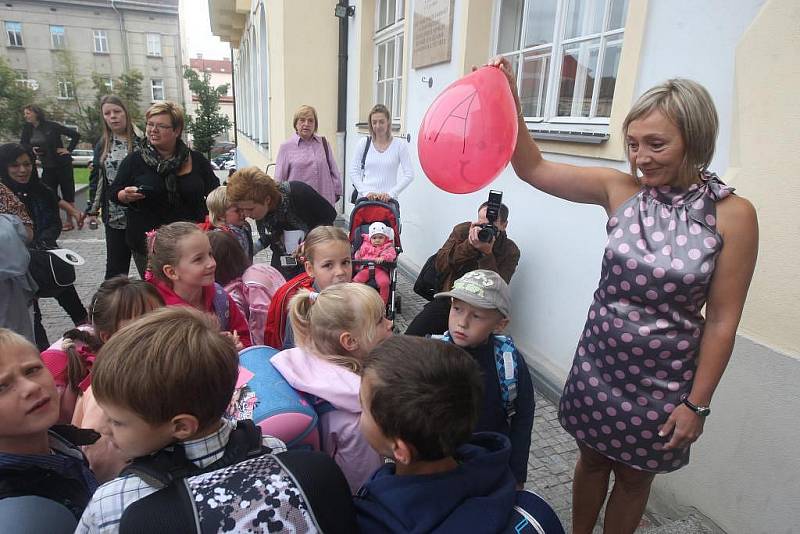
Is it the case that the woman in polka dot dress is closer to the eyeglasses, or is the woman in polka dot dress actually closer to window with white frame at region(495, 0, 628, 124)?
window with white frame at region(495, 0, 628, 124)

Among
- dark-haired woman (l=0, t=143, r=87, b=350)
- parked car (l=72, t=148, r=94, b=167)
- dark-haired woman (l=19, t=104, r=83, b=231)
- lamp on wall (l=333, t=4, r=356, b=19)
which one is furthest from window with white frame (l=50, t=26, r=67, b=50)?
dark-haired woman (l=0, t=143, r=87, b=350)

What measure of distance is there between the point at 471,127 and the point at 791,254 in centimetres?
131

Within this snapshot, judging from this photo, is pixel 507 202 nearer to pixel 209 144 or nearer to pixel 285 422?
pixel 285 422

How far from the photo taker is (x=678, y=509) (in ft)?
7.42

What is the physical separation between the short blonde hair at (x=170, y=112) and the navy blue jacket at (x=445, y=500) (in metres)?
3.00

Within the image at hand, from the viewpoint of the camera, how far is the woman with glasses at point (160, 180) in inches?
124

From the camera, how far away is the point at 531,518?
101 centimetres

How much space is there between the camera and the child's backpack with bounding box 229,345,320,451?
4.17ft

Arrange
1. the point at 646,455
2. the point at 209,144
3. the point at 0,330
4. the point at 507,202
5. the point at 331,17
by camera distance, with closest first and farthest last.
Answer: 1. the point at 0,330
2. the point at 646,455
3. the point at 507,202
4. the point at 331,17
5. the point at 209,144

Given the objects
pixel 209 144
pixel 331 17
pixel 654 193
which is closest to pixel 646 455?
pixel 654 193

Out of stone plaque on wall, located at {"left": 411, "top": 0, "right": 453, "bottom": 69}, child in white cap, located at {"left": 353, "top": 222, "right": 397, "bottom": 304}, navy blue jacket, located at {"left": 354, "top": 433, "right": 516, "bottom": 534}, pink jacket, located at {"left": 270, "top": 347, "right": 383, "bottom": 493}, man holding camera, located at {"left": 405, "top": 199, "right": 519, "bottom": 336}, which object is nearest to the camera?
navy blue jacket, located at {"left": 354, "top": 433, "right": 516, "bottom": 534}

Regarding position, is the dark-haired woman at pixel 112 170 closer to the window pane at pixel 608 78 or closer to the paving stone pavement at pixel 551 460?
the paving stone pavement at pixel 551 460

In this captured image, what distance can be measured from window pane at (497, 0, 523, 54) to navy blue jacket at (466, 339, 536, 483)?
3.24m

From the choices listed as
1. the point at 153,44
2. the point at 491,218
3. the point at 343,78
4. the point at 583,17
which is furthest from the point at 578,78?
the point at 153,44
